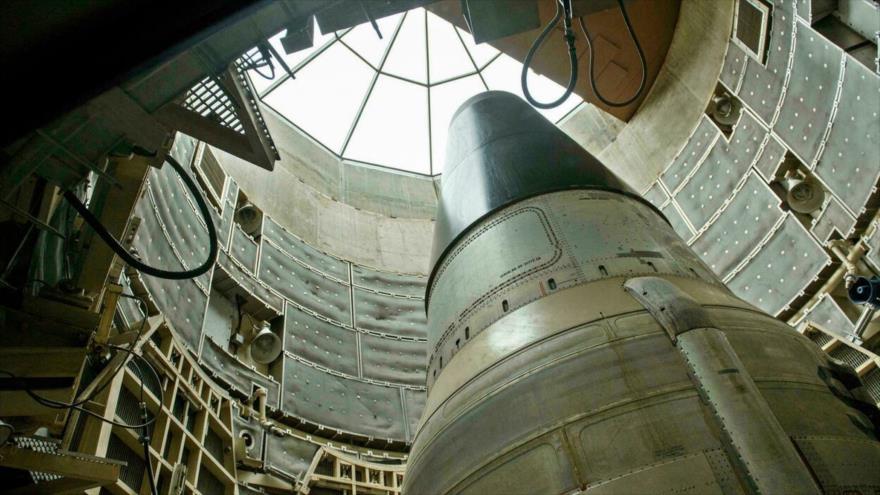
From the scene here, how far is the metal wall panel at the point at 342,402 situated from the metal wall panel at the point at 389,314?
1.51 meters

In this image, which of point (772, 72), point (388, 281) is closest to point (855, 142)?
point (772, 72)

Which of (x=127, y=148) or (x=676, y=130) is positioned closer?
(x=127, y=148)

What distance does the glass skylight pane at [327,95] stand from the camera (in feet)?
49.9

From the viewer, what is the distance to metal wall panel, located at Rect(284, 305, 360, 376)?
35.1 feet

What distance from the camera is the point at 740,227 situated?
10.5 metres

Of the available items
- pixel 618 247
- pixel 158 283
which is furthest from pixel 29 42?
pixel 158 283

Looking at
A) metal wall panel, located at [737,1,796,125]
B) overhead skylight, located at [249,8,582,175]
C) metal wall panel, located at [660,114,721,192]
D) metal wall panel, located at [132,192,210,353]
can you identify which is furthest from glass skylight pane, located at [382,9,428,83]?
metal wall panel, located at [132,192,210,353]

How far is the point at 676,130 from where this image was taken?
1241cm

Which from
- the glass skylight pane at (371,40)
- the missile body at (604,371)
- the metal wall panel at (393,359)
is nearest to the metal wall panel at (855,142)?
the missile body at (604,371)

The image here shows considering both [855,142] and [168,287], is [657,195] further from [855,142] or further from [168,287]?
[168,287]

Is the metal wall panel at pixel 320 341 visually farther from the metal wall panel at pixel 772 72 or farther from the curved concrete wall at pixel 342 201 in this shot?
the metal wall panel at pixel 772 72

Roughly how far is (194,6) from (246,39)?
4.17ft

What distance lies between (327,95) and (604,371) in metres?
14.0

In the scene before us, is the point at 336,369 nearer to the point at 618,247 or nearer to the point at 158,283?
the point at 158,283
